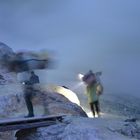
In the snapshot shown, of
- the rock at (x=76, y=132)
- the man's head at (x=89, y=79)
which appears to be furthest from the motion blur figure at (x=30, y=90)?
the man's head at (x=89, y=79)

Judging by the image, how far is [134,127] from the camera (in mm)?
12156

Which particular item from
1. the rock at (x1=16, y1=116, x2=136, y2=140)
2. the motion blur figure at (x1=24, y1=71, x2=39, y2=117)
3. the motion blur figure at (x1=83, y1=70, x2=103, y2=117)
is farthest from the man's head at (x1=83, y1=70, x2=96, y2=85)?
the motion blur figure at (x1=24, y1=71, x2=39, y2=117)

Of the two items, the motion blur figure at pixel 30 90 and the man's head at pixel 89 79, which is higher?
the man's head at pixel 89 79

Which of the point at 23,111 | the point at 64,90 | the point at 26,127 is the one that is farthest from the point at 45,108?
the point at 64,90

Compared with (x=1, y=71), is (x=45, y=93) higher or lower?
lower

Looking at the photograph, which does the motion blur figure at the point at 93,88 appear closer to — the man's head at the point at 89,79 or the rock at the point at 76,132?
the man's head at the point at 89,79

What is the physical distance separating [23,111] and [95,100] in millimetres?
2404

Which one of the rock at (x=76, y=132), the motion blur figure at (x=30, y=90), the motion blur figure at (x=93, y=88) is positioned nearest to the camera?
the rock at (x=76, y=132)

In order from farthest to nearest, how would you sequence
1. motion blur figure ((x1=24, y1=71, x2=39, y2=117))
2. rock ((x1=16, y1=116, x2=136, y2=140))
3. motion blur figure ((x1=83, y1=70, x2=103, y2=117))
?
1. motion blur figure ((x1=83, y1=70, x2=103, y2=117))
2. motion blur figure ((x1=24, y1=71, x2=39, y2=117))
3. rock ((x1=16, y1=116, x2=136, y2=140))

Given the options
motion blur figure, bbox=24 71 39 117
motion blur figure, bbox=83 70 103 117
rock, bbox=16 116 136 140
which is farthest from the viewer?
motion blur figure, bbox=83 70 103 117

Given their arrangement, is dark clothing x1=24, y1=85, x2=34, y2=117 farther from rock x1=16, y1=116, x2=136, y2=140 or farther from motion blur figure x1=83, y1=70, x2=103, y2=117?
motion blur figure x1=83, y1=70, x2=103, y2=117

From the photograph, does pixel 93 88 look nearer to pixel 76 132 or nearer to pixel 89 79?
pixel 89 79

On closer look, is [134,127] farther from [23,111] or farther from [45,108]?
[23,111]

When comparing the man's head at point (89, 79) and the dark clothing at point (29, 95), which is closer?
the dark clothing at point (29, 95)
